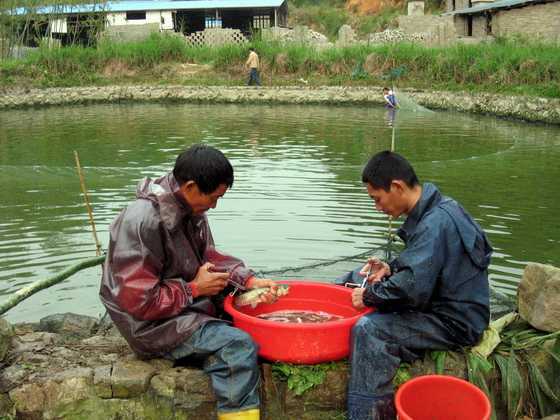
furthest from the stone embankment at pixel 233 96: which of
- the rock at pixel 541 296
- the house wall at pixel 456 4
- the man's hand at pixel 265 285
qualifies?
the man's hand at pixel 265 285

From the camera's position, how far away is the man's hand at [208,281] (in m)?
3.13

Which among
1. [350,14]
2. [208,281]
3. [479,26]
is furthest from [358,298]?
[350,14]

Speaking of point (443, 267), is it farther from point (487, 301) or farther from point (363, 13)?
point (363, 13)

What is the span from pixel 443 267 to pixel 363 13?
42.0m

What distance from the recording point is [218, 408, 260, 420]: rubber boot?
2912 mm

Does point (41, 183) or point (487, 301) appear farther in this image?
point (41, 183)

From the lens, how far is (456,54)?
22.9 meters

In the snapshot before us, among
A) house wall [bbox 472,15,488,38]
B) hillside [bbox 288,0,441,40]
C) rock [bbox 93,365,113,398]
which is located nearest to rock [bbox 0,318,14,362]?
rock [bbox 93,365,113,398]

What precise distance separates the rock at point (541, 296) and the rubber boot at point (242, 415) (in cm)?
152

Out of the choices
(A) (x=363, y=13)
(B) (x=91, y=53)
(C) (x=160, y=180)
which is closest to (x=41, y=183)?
(C) (x=160, y=180)

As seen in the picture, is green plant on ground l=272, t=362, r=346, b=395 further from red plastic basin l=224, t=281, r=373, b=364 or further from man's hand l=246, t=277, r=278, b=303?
man's hand l=246, t=277, r=278, b=303

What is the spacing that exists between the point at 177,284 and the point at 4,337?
1.01 meters

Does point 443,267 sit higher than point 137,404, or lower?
higher

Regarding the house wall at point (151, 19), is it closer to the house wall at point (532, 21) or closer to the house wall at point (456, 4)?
the house wall at point (456, 4)
